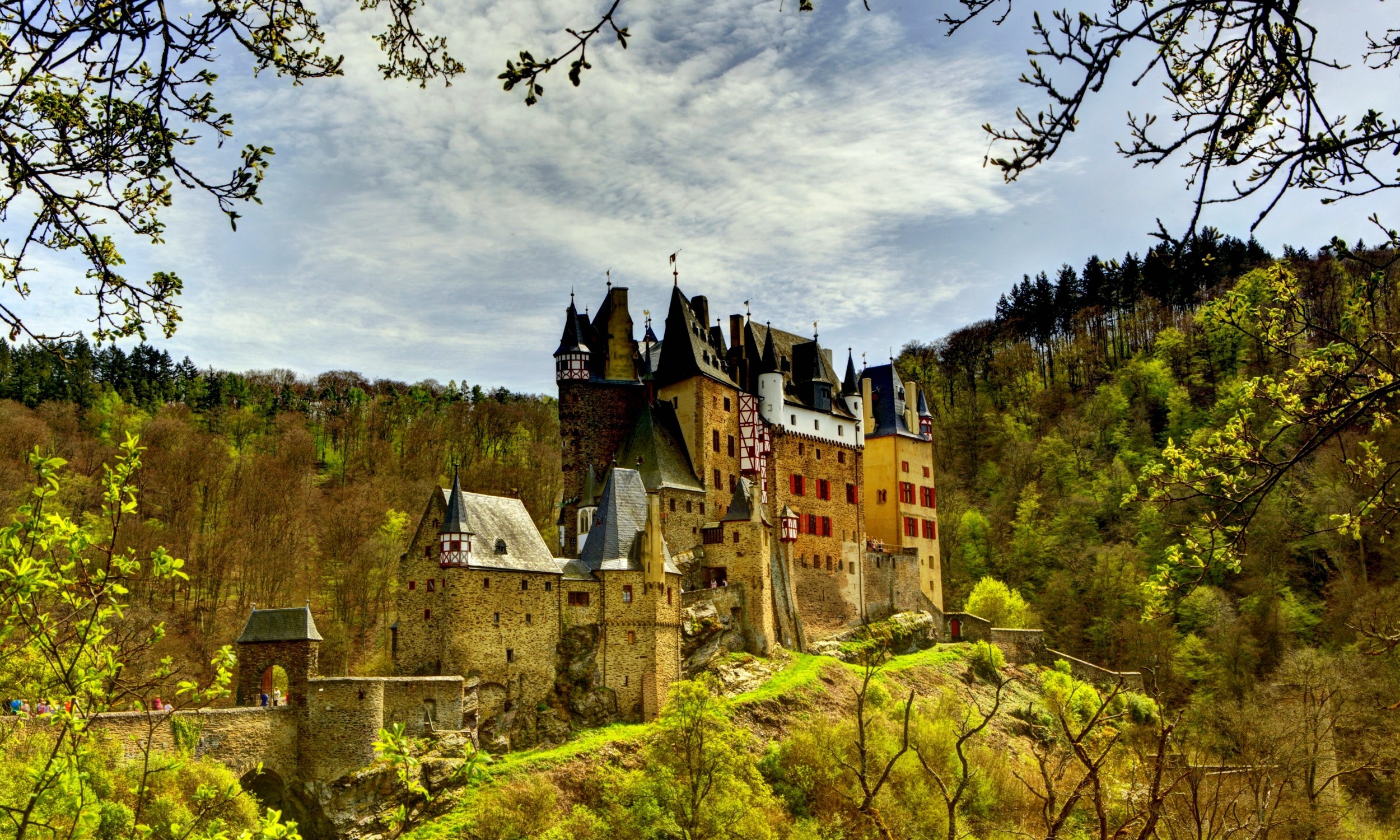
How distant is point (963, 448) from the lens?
80062 millimetres

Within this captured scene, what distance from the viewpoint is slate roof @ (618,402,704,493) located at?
134 feet

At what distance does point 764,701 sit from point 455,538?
1152 centimetres

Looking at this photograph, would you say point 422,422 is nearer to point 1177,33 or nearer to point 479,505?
point 479,505

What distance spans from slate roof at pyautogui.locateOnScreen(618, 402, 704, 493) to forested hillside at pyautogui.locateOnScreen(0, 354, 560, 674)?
4.91m

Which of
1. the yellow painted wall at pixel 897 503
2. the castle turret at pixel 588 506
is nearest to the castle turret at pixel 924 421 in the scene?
the yellow painted wall at pixel 897 503

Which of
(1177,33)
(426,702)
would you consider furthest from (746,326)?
(1177,33)

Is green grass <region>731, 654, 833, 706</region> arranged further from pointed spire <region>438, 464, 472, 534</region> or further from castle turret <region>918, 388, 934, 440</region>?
castle turret <region>918, 388, 934, 440</region>

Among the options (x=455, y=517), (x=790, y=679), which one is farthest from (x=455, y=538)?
(x=790, y=679)

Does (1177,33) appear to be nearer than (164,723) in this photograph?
Yes

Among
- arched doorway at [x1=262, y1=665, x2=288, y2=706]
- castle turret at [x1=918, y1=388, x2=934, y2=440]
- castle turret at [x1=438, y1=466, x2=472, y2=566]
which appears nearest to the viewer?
arched doorway at [x1=262, y1=665, x2=288, y2=706]

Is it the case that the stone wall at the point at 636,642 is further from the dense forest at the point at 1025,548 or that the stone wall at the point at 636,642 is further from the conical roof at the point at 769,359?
the conical roof at the point at 769,359

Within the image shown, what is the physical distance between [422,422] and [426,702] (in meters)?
36.8

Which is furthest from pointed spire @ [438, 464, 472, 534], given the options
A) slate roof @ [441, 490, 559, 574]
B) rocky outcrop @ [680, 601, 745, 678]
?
rocky outcrop @ [680, 601, 745, 678]

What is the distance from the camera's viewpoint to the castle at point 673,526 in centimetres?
3334
